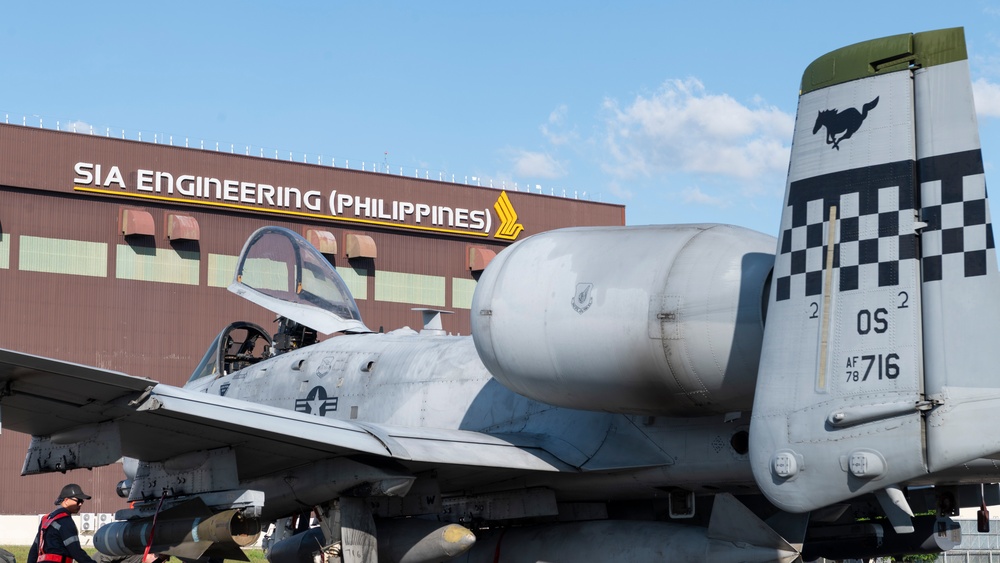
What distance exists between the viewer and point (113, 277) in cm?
3453

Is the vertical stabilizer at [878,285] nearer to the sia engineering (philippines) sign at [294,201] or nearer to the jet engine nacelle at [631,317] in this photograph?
the jet engine nacelle at [631,317]

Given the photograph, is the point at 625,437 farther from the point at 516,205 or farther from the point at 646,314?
the point at 516,205

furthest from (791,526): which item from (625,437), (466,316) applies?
(466,316)

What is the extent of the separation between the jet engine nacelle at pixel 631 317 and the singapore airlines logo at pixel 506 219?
3238cm

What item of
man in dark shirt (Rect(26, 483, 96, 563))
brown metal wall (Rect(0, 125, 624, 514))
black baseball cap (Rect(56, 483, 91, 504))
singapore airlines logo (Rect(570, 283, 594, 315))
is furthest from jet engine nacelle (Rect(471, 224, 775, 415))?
brown metal wall (Rect(0, 125, 624, 514))

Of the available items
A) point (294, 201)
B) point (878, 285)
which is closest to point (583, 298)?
point (878, 285)

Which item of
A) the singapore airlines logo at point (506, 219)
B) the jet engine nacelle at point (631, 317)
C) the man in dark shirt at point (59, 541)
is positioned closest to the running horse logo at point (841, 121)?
the jet engine nacelle at point (631, 317)

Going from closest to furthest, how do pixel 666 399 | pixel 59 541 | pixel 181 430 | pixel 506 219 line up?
pixel 666 399, pixel 181 430, pixel 59 541, pixel 506 219

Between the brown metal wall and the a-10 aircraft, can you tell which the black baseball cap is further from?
the brown metal wall

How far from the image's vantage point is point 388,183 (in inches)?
1543

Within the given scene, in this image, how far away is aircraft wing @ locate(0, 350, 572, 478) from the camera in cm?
759

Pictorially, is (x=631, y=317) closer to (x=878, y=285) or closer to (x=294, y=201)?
(x=878, y=285)

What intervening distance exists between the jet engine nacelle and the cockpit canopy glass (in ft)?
14.8

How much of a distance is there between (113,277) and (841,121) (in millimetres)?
31065
